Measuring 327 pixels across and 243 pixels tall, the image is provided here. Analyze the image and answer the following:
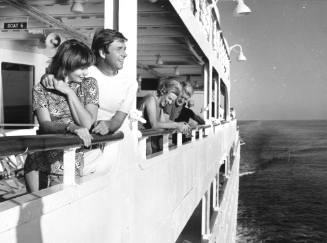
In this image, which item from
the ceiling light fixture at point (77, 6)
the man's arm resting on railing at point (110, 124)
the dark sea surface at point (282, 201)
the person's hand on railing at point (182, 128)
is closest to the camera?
the man's arm resting on railing at point (110, 124)

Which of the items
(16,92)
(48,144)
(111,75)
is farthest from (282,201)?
(48,144)

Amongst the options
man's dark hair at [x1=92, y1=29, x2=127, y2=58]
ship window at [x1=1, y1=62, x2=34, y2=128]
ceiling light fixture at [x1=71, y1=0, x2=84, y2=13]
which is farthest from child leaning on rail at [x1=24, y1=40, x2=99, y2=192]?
ship window at [x1=1, y1=62, x2=34, y2=128]

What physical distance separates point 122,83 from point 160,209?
1.81 m

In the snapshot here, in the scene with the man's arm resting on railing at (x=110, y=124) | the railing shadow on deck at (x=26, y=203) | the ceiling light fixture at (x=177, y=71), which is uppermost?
the ceiling light fixture at (x=177, y=71)

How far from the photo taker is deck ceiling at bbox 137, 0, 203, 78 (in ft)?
25.6

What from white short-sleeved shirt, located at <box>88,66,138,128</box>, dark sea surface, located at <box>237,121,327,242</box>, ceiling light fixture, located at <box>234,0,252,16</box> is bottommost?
dark sea surface, located at <box>237,121,327,242</box>

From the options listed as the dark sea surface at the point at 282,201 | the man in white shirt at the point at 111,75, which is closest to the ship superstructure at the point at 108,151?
the man in white shirt at the point at 111,75

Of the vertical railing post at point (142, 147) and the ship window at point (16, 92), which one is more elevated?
the ship window at point (16, 92)

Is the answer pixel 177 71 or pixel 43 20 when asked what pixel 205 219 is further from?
pixel 177 71

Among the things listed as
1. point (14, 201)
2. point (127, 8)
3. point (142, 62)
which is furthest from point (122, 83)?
point (142, 62)

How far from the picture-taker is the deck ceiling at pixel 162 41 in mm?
7812

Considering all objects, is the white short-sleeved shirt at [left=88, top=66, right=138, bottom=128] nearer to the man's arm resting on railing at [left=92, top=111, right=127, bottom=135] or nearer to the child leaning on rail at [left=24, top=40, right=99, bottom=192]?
the man's arm resting on railing at [left=92, top=111, right=127, bottom=135]

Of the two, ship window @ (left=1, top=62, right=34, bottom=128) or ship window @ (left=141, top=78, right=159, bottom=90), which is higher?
ship window @ (left=141, top=78, right=159, bottom=90)

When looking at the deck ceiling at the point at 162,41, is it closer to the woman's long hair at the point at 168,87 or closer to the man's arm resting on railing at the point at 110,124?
the woman's long hair at the point at 168,87
